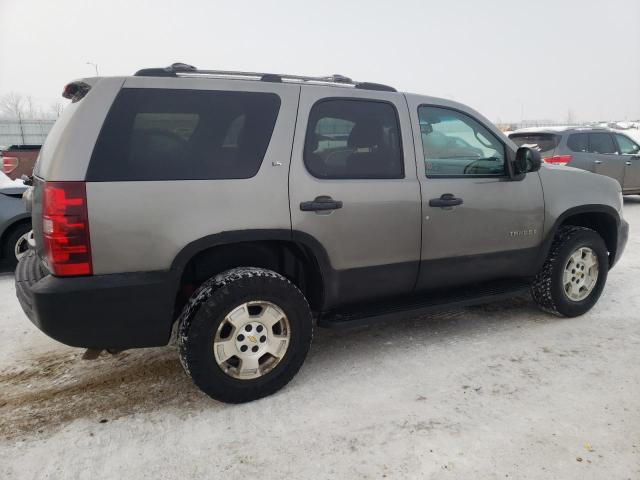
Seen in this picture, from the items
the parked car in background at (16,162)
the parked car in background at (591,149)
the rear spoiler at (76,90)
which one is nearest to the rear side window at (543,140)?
the parked car in background at (591,149)

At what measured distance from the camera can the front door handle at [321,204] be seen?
2811 millimetres

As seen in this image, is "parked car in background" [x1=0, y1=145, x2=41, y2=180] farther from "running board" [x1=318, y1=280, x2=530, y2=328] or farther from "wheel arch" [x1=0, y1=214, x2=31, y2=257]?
"running board" [x1=318, y1=280, x2=530, y2=328]

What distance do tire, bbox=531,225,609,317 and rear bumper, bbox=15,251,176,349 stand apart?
2.97m

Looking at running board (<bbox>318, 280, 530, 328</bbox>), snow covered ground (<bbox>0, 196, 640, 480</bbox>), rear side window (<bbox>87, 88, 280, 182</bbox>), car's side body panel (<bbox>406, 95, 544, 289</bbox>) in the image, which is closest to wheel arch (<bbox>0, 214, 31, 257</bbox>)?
snow covered ground (<bbox>0, 196, 640, 480</bbox>)

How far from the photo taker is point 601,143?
10031mm

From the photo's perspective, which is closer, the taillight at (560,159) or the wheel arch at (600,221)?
the wheel arch at (600,221)

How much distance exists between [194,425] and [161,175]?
4.38 feet

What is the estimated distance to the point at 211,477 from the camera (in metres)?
2.18

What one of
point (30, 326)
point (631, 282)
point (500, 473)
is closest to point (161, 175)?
point (500, 473)

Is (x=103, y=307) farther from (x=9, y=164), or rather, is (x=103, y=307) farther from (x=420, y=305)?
(x=9, y=164)

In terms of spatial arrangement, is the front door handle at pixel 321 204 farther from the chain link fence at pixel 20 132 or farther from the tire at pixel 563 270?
the chain link fence at pixel 20 132

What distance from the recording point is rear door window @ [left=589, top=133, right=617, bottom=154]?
9873 mm

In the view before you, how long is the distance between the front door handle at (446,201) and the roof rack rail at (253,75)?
810 millimetres

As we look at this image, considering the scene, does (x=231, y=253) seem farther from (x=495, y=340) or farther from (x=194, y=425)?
(x=495, y=340)
